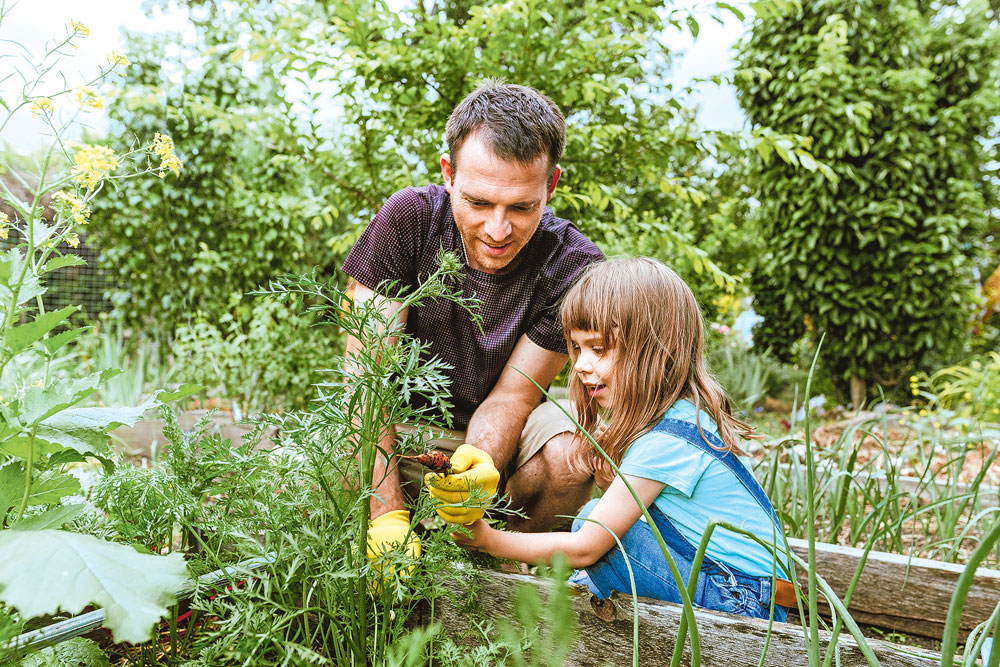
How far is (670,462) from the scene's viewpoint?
1251mm

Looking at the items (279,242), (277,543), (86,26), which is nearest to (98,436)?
(277,543)

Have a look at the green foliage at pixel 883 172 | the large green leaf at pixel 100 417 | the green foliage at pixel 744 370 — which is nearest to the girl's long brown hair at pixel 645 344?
the large green leaf at pixel 100 417

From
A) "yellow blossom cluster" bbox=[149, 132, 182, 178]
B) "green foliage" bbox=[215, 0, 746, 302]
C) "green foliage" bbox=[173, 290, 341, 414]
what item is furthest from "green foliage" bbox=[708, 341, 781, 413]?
"yellow blossom cluster" bbox=[149, 132, 182, 178]

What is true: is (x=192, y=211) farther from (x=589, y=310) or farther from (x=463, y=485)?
(x=463, y=485)

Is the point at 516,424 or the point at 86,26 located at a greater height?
the point at 86,26

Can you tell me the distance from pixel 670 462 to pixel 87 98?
1113 mm

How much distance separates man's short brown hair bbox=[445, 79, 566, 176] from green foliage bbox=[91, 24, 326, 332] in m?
2.48

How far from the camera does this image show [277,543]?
85cm

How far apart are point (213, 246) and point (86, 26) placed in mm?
3931

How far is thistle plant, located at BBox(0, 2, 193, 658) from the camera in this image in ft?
1.92

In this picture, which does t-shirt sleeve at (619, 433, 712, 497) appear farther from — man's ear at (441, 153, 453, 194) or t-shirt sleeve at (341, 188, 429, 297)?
man's ear at (441, 153, 453, 194)

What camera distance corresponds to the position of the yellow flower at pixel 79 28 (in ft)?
2.59

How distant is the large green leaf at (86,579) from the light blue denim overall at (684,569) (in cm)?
79

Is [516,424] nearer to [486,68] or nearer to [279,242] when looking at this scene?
[486,68]
